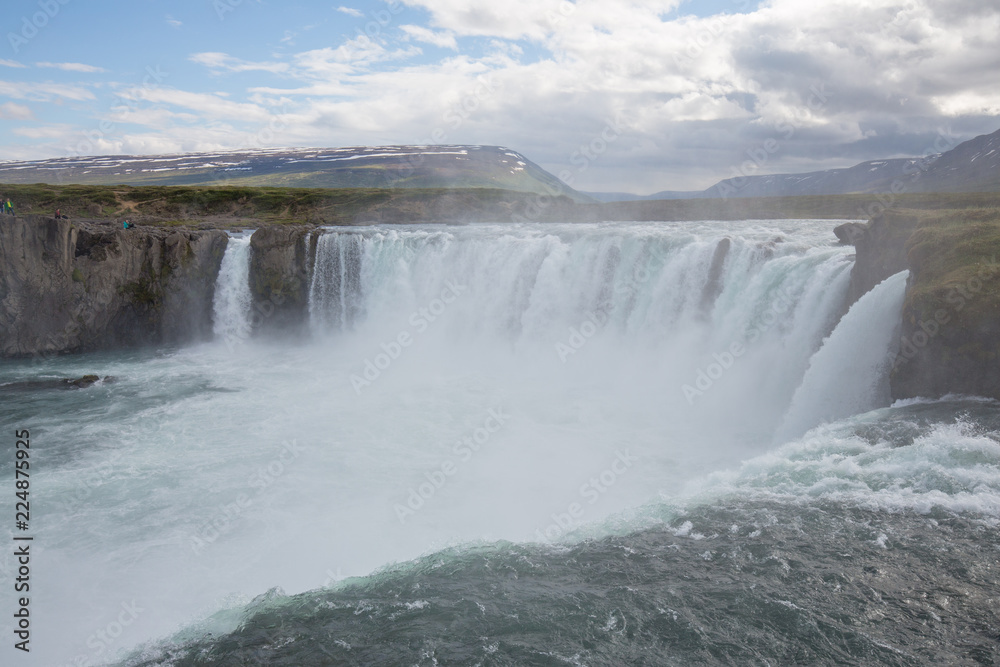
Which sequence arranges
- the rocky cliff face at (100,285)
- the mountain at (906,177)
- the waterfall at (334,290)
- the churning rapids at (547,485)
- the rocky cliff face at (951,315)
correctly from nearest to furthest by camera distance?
the churning rapids at (547,485) → the rocky cliff face at (951,315) → the rocky cliff face at (100,285) → the waterfall at (334,290) → the mountain at (906,177)

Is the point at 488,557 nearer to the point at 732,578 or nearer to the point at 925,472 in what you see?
the point at 732,578

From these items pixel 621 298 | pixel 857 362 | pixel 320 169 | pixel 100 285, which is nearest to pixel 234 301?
pixel 100 285

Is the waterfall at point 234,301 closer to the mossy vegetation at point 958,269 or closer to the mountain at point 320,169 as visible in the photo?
the mossy vegetation at point 958,269

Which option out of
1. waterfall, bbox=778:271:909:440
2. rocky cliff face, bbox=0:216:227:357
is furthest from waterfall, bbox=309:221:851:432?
rocky cliff face, bbox=0:216:227:357

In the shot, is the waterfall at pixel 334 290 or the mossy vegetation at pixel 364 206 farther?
the mossy vegetation at pixel 364 206

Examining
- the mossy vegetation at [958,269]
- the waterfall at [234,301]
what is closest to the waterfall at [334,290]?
the waterfall at [234,301]
